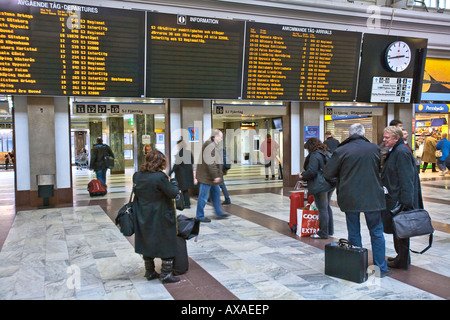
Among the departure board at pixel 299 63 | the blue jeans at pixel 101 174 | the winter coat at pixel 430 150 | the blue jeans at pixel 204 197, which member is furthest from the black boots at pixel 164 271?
the winter coat at pixel 430 150

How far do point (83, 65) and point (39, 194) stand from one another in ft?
10.2

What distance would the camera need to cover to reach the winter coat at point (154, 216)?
13.2 feet

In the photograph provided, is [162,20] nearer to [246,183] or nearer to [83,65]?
[83,65]

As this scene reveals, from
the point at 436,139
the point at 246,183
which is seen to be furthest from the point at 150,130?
the point at 436,139

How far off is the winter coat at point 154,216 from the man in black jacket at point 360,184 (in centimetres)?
176

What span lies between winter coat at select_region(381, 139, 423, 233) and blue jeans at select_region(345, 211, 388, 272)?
0.31m

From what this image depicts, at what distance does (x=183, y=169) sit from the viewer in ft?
28.6

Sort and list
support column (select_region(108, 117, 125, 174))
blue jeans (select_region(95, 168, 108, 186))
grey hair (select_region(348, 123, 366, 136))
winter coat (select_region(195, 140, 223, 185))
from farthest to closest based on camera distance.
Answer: support column (select_region(108, 117, 125, 174)) → blue jeans (select_region(95, 168, 108, 186)) → winter coat (select_region(195, 140, 223, 185)) → grey hair (select_region(348, 123, 366, 136))

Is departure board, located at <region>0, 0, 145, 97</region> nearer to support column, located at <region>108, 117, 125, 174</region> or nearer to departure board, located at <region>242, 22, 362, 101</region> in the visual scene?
departure board, located at <region>242, 22, 362, 101</region>

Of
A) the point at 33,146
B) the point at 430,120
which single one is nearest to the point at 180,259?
the point at 33,146

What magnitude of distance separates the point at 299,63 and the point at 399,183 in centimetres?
693

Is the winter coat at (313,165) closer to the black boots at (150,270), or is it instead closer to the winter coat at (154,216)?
the winter coat at (154,216)

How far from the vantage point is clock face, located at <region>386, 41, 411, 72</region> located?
11.3 m

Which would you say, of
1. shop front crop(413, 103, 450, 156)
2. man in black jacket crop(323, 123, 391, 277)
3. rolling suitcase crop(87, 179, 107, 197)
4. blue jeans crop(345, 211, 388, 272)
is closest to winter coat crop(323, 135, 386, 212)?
man in black jacket crop(323, 123, 391, 277)
